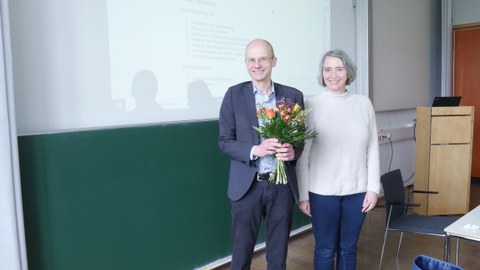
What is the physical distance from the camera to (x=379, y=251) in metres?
3.35

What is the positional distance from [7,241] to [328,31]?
335 centimetres

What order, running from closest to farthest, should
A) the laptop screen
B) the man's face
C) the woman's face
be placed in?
1. the man's face
2. the woman's face
3. the laptop screen

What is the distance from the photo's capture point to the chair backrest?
2.77 m

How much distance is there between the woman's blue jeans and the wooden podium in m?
2.47

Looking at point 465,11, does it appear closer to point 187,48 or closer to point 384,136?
point 384,136

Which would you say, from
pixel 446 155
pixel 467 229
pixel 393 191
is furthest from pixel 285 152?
pixel 446 155

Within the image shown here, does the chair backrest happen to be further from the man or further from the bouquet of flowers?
the bouquet of flowers

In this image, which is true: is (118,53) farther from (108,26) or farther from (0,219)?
(0,219)

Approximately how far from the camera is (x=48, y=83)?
2.08 meters

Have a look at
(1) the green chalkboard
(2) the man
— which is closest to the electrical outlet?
(1) the green chalkboard

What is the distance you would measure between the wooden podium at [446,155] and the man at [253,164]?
2751 millimetres

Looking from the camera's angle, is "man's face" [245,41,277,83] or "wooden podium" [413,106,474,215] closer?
"man's face" [245,41,277,83]

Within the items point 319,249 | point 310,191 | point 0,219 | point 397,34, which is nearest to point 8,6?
point 0,219

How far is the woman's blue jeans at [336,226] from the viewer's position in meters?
2.08
